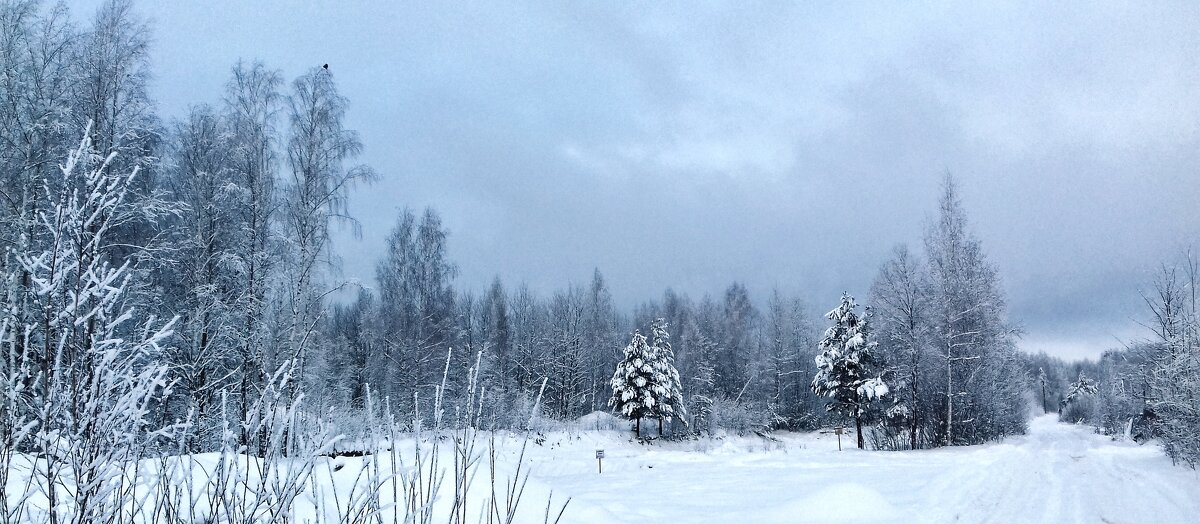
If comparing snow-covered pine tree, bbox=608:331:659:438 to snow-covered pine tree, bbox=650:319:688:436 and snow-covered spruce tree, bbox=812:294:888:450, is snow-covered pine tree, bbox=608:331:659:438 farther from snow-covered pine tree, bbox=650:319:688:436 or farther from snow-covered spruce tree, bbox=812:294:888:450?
snow-covered spruce tree, bbox=812:294:888:450

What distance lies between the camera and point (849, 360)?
23406 mm

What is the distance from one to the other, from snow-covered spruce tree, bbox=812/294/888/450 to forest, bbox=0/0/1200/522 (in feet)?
0.29

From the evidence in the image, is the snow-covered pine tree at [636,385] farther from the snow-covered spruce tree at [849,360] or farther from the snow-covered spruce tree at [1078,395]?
the snow-covered spruce tree at [1078,395]

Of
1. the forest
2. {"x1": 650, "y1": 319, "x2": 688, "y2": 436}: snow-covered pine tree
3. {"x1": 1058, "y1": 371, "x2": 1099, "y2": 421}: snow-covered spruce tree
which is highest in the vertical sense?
the forest

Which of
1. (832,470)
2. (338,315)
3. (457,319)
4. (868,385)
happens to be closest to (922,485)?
(832,470)

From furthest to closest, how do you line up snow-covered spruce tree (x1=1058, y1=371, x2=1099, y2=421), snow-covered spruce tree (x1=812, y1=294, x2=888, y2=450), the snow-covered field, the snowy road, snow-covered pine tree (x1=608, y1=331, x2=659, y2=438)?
snow-covered spruce tree (x1=1058, y1=371, x2=1099, y2=421) → snow-covered pine tree (x1=608, y1=331, x2=659, y2=438) → snow-covered spruce tree (x1=812, y1=294, x2=888, y2=450) → the snowy road → the snow-covered field

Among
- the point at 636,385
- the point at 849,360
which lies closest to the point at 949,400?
the point at 849,360

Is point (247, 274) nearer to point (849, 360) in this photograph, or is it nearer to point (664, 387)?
point (664, 387)

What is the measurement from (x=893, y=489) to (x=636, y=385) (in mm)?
18531

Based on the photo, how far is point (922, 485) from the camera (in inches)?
383

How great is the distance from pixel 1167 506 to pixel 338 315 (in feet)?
115

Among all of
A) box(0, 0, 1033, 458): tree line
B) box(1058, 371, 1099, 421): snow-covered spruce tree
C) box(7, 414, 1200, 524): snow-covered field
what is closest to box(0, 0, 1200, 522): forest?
box(0, 0, 1033, 458): tree line

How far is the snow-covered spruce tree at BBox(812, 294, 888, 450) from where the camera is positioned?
23.3m

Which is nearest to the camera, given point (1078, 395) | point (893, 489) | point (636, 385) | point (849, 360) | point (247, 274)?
point (893, 489)
